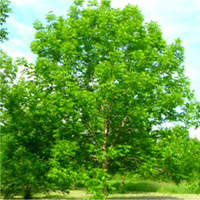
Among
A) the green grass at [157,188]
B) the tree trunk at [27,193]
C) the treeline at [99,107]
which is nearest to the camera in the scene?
the treeline at [99,107]

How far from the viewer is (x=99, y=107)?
1789 cm

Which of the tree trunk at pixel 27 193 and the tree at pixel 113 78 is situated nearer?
the tree at pixel 113 78

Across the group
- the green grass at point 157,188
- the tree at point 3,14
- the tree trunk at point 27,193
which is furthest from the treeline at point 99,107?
the green grass at point 157,188

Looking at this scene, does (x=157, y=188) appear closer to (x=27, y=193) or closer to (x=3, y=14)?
(x=27, y=193)

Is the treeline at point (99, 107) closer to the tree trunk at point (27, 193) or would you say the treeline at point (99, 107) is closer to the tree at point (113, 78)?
the tree at point (113, 78)

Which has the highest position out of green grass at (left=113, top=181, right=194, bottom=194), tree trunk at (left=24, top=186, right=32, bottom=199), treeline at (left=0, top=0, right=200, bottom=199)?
treeline at (left=0, top=0, right=200, bottom=199)

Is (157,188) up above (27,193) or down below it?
below

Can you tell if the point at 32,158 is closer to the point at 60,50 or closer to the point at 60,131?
the point at 60,131

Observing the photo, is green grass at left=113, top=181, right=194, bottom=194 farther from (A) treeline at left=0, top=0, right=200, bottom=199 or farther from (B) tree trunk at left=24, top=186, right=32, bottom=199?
(A) treeline at left=0, top=0, right=200, bottom=199

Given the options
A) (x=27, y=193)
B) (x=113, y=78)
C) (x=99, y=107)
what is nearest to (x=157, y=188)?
(x=27, y=193)

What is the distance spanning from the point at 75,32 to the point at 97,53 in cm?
211

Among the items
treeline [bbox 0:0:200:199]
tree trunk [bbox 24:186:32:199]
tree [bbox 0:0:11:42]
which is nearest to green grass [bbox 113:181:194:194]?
tree trunk [bbox 24:186:32:199]

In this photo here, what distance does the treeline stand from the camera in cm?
1538

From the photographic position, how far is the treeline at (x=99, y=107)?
15.4 metres
